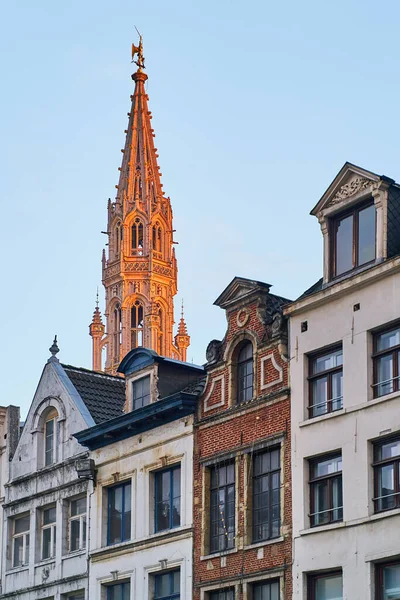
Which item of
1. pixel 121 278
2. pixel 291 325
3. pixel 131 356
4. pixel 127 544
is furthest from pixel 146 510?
pixel 121 278

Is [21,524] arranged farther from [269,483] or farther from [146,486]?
[269,483]

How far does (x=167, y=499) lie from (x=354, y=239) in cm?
1056

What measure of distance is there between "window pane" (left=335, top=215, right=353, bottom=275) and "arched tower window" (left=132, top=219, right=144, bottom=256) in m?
121

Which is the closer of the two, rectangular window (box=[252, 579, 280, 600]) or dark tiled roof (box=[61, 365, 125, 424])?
rectangular window (box=[252, 579, 280, 600])

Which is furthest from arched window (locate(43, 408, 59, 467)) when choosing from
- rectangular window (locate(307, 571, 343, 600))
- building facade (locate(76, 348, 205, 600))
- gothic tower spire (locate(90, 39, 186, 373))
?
gothic tower spire (locate(90, 39, 186, 373))

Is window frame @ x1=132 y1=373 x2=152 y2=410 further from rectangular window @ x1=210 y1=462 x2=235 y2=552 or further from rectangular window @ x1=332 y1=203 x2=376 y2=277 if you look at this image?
rectangular window @ x1=332 y1=203 x2=376 y2=277

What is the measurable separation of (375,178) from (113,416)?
54.0ft

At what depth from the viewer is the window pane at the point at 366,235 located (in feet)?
130

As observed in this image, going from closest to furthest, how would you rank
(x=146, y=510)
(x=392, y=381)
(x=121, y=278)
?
(x=392, y=381) → (x=146, y=510) → (x=121, y=278)

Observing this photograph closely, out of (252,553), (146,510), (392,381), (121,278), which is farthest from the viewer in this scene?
(121,278)

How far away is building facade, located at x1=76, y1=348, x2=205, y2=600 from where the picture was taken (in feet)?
145

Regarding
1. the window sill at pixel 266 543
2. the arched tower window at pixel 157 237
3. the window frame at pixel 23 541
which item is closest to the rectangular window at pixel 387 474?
the window sill at pixel 266 543

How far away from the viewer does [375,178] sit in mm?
39188

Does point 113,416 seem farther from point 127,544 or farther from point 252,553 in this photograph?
point 252,553
